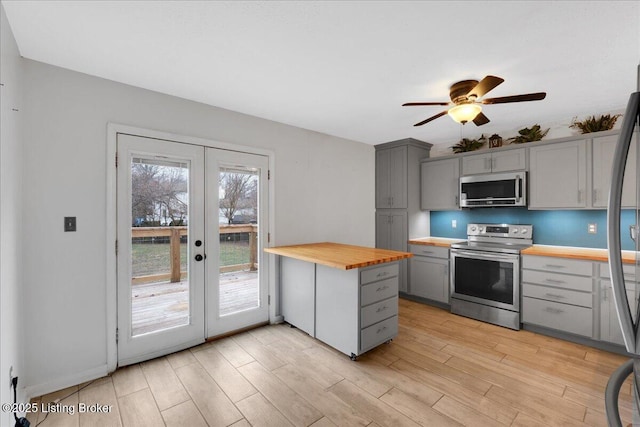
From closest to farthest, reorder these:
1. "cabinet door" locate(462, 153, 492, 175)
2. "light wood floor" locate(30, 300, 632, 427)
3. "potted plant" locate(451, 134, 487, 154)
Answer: "light wood floor" locate(30, 300, 632, 427)
"cabinet door" locate(462, 153, 492, 175)
"potted plant" locate(451, 134, 487, 154)

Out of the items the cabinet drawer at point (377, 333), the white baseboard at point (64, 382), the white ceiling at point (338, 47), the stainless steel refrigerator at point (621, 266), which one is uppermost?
the white ceiling at point (338, 47)

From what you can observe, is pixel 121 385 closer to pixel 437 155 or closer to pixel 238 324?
pixel 238 324

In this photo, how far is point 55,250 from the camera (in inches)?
84.8

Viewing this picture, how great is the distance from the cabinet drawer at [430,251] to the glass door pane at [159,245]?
3083 mm

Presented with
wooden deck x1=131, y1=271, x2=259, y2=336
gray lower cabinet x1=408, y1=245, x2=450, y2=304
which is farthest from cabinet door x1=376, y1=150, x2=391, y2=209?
wooden deck x1=131, y1=271, x2=259, y2=336

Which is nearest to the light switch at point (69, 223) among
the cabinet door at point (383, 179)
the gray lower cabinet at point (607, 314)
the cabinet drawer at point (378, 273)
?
the cabinet drawer at point (378, 273)

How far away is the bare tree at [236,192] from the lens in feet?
10.0

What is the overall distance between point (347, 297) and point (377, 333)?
483mm

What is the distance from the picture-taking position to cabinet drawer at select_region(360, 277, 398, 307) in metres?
2.54

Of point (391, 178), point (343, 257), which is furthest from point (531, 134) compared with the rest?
point (343, 257)

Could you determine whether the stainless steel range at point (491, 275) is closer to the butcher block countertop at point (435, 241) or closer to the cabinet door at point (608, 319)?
the butcher block countertop at point (435, 241)

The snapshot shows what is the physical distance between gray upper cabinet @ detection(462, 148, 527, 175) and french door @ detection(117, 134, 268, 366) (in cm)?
278

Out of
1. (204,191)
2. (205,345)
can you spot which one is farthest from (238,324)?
(204,191)

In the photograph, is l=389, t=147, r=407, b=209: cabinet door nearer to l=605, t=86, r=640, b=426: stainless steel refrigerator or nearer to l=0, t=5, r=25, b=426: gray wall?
l=605, t=86, r=640, b=426: stainless steel refrigerator
